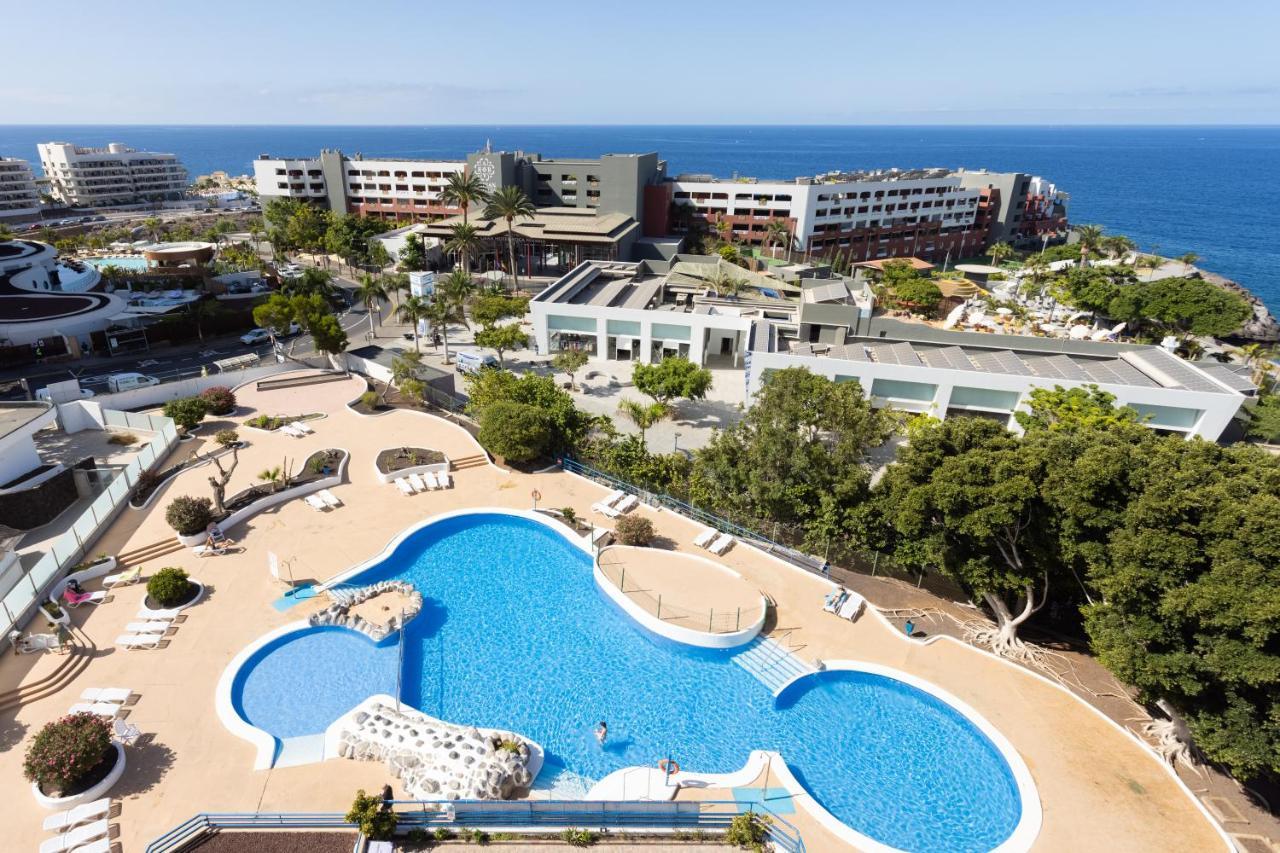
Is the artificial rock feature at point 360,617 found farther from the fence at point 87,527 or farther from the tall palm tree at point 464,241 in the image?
the tall palm tree at point 464,241

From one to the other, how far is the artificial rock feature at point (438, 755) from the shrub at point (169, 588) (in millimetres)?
11115

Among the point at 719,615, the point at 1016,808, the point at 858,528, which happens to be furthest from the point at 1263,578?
the point at 719,615

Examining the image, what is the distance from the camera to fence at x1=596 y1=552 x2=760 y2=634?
26.8 m

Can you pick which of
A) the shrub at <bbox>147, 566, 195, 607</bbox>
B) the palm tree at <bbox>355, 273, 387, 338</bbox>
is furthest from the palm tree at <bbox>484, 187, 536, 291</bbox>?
the shrub at <bbox>147, 566, 195, 607</bbox>

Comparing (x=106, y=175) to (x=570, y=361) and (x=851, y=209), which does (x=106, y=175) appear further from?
(x=851, y=209)

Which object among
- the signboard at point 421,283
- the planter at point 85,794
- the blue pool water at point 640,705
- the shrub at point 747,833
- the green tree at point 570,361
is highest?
the signboard at point 421,283

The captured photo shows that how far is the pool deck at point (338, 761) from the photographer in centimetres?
1933

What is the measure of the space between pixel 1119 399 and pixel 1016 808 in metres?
34.8

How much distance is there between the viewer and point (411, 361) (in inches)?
1885

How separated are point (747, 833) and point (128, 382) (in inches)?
2089

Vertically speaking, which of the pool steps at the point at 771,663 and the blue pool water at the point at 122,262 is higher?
the blue pool water at the point at 122,262

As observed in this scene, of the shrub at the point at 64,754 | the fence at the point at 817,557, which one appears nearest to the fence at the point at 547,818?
the shrub at the point at 64,754

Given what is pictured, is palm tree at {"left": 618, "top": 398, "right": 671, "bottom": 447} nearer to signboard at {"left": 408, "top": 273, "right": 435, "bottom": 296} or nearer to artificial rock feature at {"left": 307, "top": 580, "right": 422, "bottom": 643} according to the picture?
artificial rock feature at {"left": 307, "top": 580, "right": 422, "bottom": 643}

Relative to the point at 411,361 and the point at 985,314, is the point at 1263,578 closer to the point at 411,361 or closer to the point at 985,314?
the point at 411,361
